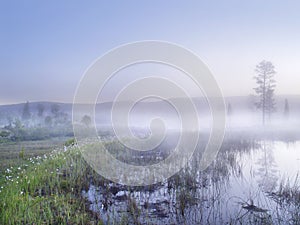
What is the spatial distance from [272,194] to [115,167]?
587 centimetres

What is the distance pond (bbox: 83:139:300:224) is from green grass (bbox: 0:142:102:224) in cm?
46

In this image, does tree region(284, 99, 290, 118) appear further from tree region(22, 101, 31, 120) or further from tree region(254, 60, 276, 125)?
tree region(22, 101, 31, 120)

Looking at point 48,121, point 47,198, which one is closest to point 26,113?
point 48,121

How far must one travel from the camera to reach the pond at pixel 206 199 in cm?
561

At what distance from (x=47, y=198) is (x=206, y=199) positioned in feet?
13.7

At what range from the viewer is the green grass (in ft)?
17.3

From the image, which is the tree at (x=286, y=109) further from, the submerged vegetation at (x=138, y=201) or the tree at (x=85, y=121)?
the submerged vegetation at (x=138, y=201)

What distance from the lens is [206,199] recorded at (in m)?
6.80

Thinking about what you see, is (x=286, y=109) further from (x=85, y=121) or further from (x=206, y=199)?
(x=206, y=199)

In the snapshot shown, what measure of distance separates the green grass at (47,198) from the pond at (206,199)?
46cm

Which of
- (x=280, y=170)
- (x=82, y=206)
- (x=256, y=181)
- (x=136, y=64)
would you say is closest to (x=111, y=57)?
(x=136, y=64)

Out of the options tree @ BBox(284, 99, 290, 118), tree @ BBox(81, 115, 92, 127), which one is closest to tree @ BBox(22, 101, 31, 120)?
tree @ BBox(81, 115, 92, 127)

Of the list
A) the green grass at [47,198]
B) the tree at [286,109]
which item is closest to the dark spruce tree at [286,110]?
the tree at [286,109]

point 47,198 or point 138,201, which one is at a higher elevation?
point 47,198
